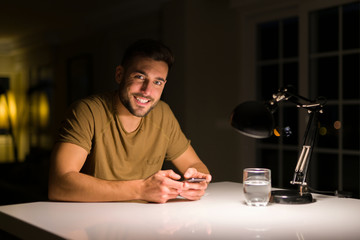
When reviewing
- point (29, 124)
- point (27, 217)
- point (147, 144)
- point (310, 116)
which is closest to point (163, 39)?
point (147, 144)

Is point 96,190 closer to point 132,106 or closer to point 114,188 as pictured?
point 114,188

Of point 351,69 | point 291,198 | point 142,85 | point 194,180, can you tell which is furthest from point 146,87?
point 351,69

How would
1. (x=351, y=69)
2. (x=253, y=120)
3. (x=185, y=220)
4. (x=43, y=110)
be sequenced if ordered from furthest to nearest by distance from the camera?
1. (x=43, y=110)
2. (x=351, y=69)
3. (x=253, y=120)
4. (x=185, y=220)

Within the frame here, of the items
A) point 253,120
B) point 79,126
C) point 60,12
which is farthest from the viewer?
point 60,12

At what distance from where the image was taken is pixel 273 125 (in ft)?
4.44

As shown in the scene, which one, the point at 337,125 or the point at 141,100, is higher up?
the point at 141,100

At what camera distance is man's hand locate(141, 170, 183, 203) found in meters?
1.44

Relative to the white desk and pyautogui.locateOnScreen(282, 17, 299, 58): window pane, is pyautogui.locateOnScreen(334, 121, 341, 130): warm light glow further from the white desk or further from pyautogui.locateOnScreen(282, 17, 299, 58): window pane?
pyautogui.locateOnScreen(282, 17, 299, 58): window pane

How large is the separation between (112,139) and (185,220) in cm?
71

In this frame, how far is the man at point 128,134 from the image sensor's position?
1594 mm

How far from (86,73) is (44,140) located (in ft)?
8.17

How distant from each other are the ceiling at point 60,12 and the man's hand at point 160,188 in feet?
11.2

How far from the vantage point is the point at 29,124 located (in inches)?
346

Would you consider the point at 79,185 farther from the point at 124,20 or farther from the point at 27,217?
the point at 124,20
